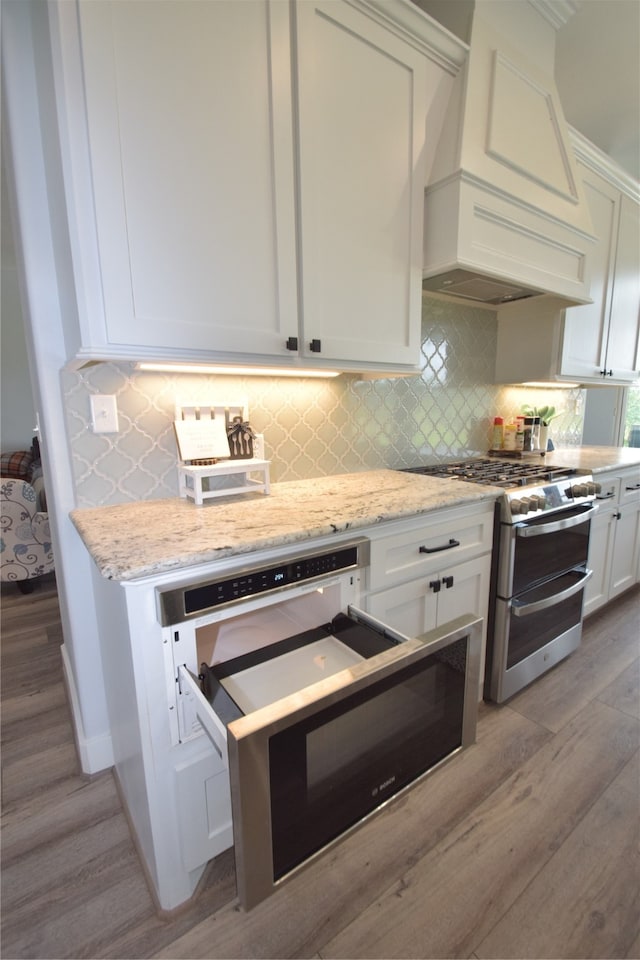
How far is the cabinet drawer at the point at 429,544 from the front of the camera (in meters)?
1.29

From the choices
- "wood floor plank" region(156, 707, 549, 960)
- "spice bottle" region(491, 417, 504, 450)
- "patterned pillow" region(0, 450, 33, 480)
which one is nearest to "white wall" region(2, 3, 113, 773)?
"wood floor plank" region(156, 707, 549, 960)

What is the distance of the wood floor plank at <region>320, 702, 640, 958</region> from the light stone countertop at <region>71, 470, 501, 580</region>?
3.17ft

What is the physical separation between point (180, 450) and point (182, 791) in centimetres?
95

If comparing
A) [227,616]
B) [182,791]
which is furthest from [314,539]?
[182,791]

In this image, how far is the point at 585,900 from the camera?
1.10 m

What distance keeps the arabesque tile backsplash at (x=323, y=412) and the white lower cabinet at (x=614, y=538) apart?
2.37 feet

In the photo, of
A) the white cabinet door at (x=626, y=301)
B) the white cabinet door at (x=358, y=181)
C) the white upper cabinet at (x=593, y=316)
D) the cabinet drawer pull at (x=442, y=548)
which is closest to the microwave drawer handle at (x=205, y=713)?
the cabinet drawer pull at (x=442, y=548)

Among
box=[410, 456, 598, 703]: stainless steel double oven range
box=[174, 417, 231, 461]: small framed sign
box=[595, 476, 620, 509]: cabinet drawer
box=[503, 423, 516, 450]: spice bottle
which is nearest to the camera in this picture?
box=[174, 417, 231, 461]: small framed sign

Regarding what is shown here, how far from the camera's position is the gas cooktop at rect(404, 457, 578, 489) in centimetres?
177

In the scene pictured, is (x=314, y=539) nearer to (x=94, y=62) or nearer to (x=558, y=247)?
(x=94, y=62)

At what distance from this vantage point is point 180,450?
4.63 ft

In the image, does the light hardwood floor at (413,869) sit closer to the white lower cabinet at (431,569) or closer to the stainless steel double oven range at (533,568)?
the stainless steel double oven range at (533,568)

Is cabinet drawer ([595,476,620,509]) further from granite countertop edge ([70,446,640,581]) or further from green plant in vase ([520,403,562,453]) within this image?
granite countertop edge ([70,446,640,581])

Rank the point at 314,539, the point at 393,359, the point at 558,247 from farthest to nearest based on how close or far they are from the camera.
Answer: the point at 558,247, the point at 393,359, the point at 314,539
